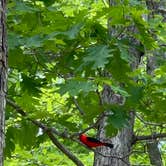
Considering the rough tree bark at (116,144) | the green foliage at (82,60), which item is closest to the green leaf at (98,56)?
the green foliage at (82,60)

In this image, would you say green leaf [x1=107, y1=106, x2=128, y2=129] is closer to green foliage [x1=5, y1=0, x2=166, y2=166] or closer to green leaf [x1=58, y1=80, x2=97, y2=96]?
green foliage [x1=5, y1=0, x2=166, y2=166]

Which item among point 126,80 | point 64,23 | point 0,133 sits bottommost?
point 0,133

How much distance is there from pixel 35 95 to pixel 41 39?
80 cm

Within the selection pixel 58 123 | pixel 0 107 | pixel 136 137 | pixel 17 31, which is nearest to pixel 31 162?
pixel 136 137

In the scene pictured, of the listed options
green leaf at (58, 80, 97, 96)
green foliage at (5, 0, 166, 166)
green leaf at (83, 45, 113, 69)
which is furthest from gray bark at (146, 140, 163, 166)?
green leaf at (58, 80, 97, 96)

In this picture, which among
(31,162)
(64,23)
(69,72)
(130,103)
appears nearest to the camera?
(64,23)

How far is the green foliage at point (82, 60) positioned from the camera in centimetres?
285

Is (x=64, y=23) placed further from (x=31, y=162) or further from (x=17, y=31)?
Result: (x=31, y=162)

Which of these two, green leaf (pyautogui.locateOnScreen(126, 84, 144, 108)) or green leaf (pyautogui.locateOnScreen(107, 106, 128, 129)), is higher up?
green leaf (pyautogui.locateOnScreen(126, 84, 144, 108))

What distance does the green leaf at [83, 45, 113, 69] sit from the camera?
2678mm

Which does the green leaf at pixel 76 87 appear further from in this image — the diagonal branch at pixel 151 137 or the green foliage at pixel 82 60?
the diagonal branch at pixel 151 137

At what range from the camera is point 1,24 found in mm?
2025

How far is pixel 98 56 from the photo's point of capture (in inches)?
109

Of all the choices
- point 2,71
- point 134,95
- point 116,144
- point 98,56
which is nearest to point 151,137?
point 116,144
